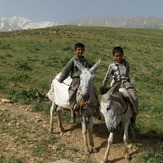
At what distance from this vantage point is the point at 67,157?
934cm

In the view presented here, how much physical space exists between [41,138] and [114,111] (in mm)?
3143

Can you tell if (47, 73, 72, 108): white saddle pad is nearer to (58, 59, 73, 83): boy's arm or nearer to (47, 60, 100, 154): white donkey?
(47, 60, 100, 154): white donkey

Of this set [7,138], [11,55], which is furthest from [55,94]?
[11,55]

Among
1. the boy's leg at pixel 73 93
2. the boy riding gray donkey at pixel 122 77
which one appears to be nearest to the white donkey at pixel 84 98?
the boy's leg at pixel 73 93

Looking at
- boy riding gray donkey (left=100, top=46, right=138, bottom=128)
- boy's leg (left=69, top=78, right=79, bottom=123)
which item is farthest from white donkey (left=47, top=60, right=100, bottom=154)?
boy riding gray donkey (left=100, top=46, right=138, bottom=128)

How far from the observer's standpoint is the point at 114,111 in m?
8.26

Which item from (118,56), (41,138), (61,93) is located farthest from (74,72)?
(41,138)

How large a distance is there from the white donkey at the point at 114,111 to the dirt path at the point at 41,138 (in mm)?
576

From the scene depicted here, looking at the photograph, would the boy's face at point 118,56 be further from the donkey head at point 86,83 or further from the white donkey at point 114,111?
the white donkey at point 114,111

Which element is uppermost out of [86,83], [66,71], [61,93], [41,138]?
[66,71]

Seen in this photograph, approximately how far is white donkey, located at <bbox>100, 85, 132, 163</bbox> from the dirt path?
1.89 feet

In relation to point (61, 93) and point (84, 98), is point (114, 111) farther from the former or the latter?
point (61, 93)

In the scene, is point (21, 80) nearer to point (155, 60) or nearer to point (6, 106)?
point (6, 106)

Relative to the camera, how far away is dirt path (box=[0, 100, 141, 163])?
30.7 ft
